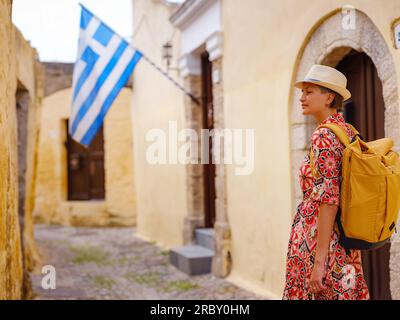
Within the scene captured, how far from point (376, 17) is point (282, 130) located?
1.58 m

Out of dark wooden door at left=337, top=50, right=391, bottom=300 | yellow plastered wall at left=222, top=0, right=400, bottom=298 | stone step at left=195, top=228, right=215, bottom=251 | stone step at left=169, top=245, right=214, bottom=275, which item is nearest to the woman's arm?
dark wooden door at left=337, top=50, right=391, bottom=300

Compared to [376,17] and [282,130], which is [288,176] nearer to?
[282,130]

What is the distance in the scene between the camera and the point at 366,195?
6.98 feet

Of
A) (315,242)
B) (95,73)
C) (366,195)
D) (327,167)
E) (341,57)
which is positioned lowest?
(315,242)

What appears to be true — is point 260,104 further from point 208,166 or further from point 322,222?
point 322,222

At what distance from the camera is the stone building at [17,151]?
3336 mm

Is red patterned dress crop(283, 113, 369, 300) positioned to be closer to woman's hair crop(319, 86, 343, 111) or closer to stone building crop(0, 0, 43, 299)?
woman's hair crop(319, 86, 343, 111)

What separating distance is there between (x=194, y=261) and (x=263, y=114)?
82.9 inches

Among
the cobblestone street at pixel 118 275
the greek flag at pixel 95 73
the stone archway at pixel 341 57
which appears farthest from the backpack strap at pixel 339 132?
the greek flag at pixel 95 73

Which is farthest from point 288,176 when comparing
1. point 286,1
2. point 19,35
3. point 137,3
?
point 137,3

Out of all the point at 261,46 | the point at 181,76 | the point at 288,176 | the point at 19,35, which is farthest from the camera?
the point at 181,76

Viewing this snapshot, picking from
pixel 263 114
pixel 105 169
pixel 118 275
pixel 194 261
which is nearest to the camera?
pixel 263 114

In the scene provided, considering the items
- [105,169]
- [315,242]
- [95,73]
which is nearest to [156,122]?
[95,73]

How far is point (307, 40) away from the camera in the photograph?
4.48m
